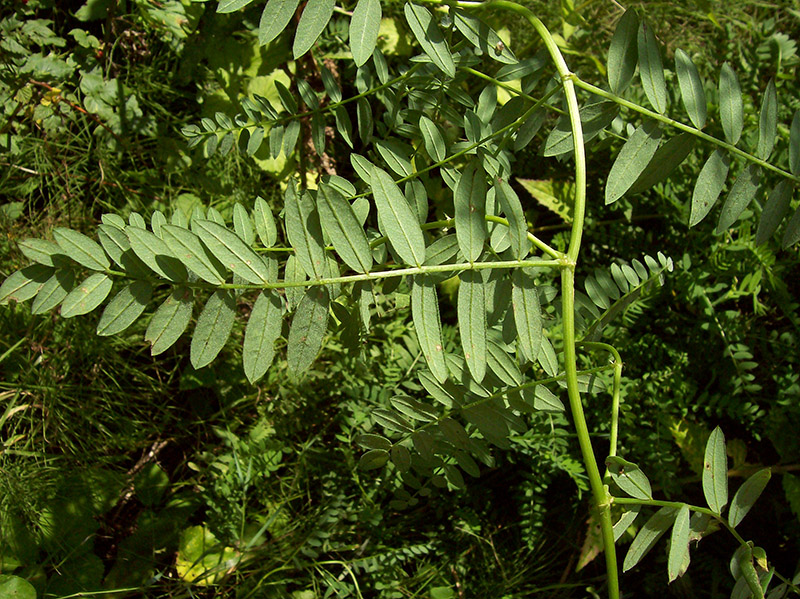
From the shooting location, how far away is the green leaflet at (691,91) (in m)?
1.17

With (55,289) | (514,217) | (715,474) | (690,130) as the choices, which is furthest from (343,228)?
(715,474)

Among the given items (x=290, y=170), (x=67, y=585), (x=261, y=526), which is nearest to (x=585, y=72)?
(x=290, y=170)

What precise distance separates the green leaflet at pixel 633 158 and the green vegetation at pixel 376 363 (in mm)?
80

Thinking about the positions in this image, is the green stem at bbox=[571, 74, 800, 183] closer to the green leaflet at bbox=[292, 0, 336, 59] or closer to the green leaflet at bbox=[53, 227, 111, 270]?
the green leaflet at bbox=[292, 0, 336, 59]

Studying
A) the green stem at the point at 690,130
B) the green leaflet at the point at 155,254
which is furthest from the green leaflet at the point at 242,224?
the green stem at the point at 690,130

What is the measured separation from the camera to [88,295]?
1094 mm

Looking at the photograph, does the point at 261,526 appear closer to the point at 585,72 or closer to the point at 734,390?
the point at 734,390

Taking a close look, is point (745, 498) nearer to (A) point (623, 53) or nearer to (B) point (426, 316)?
(B) point (426, 316)

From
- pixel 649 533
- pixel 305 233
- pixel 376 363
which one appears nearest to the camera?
pixel 305 233

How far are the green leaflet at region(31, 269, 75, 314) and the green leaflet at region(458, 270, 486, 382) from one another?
0.65m

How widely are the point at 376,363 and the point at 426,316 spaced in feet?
3.74

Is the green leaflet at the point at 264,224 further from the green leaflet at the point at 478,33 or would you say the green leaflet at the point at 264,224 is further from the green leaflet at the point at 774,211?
the green leaflet at the point at 774,211

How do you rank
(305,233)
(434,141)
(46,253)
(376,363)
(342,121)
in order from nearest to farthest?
(305,233) < (46,253) < (434,141) < (342,121) < (376,363)

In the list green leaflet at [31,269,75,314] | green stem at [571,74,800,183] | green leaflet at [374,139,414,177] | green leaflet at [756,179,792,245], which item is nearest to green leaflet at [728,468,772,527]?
green leaflet at [756,179,792,245]
